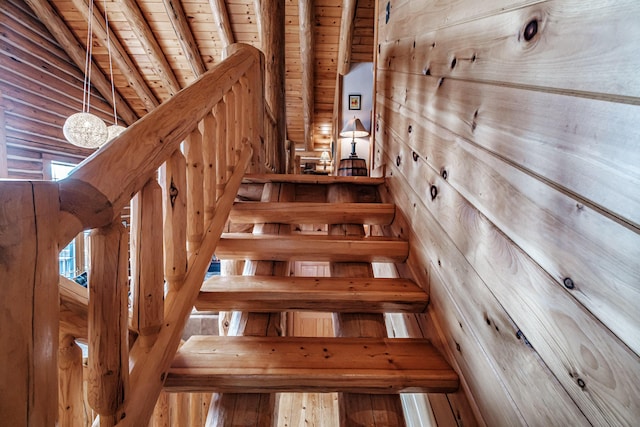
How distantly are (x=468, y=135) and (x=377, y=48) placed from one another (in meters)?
1.80

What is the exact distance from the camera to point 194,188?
1.04 meters

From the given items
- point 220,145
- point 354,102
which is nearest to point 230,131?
point 220,145

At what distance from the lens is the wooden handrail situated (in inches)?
18.5

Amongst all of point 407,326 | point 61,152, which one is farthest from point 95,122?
point 407,326

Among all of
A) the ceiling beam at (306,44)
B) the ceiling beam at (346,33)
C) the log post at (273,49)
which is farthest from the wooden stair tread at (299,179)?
the ceiling beam at (346,33)

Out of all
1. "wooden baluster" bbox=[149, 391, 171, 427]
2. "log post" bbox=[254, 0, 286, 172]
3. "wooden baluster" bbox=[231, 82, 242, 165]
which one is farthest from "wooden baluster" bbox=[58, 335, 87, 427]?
"log post" bbox=[254, 0, 286, 172]

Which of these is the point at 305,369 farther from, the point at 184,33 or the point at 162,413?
the point at 184,33

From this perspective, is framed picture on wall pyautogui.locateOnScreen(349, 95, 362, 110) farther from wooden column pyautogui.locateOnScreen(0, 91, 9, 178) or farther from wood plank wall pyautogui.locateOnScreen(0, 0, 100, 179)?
wooden column pyautogui.locateOnScreen(0, 91, 9, 178)

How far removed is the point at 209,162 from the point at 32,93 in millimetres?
5431

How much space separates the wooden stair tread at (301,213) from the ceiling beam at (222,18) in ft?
12.3

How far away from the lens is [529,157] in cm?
59

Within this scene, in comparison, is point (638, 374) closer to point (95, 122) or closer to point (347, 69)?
point (95, 122)

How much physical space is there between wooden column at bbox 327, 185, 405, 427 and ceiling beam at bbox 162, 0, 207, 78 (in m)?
4.28

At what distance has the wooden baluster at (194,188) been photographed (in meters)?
1.02
